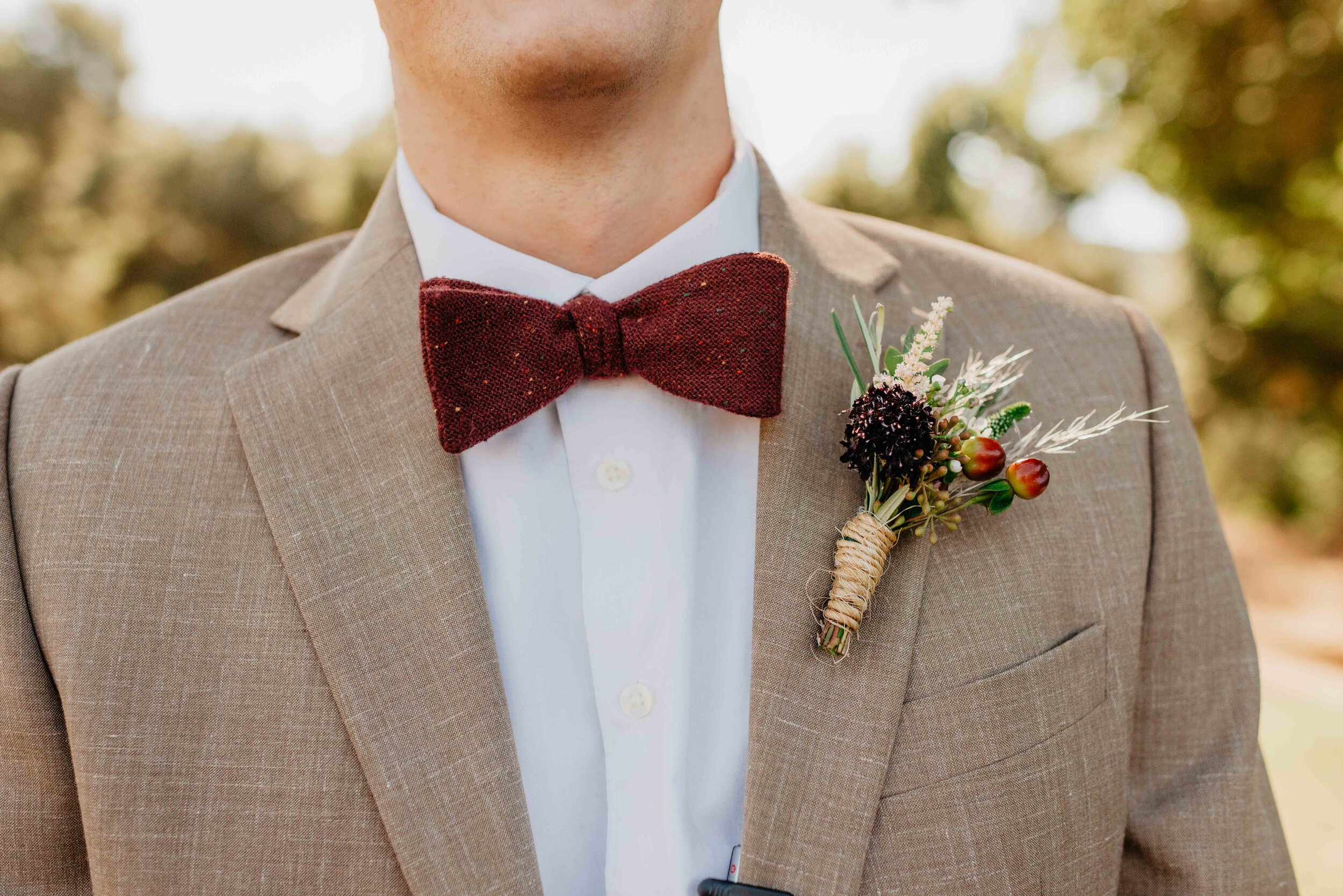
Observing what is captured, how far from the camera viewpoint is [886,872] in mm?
1372

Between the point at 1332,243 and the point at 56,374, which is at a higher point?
the point at 1332,243

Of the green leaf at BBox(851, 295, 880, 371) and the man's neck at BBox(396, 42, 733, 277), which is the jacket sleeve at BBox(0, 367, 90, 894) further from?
the green leaf at BBox(851, 295, 880, 371)

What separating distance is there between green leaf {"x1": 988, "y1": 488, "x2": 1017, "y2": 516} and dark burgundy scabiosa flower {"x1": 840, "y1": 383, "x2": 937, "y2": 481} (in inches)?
5.2

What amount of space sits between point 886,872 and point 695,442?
2.41 ft

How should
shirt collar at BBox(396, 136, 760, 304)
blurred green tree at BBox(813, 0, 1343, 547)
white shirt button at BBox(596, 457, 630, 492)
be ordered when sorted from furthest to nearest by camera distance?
1. blurred green tree at BBox(813, 0, 1343, 547)
2. shirt collar at BBox(396, 136, 760, 304)
3. white shirt button at BBox(596, 457, 630, 492)

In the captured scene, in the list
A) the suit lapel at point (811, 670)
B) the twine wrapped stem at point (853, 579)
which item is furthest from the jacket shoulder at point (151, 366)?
the twine wrapped stem at point (853, 579)

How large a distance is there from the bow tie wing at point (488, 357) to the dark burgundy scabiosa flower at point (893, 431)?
46 centimetres

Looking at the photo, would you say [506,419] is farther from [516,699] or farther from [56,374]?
[56,374]

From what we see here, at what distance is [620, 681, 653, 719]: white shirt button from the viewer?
1437mm

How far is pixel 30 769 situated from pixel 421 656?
0.60 meters

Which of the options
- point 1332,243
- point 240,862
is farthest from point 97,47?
point 240,862

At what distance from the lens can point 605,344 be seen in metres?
1.52

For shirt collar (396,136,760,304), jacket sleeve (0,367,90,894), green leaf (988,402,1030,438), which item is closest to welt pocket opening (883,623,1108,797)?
green leaf (988,402,1030,438)

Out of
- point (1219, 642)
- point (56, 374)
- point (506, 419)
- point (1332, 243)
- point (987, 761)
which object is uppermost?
point (1332, 243)
